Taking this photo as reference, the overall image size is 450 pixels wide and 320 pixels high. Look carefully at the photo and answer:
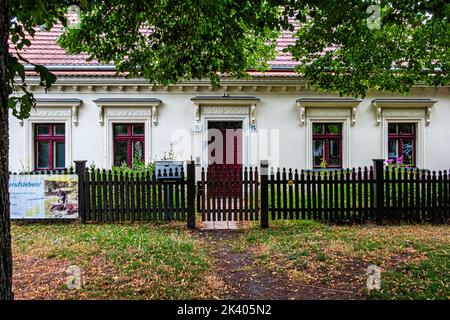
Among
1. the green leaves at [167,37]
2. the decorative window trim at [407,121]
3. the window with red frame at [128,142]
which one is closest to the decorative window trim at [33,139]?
the window with red frame at [128,142]

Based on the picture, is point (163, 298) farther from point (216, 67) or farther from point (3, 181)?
point (216, 67)

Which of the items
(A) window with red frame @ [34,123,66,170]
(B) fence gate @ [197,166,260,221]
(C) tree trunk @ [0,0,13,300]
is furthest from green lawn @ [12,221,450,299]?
(A) window with red frame @ [34,123,66,170]

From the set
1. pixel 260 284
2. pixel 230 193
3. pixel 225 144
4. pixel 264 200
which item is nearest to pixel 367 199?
pixel 264 200

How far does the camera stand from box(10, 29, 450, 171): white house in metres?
11.5

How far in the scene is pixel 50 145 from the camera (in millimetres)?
11867

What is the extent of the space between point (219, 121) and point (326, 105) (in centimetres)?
389

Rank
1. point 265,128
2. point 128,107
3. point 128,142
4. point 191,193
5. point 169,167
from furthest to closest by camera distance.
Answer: point 128,142, point 265,128, point 128,107, point 169,167, point 191,193

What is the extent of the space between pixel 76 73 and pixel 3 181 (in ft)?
33.7

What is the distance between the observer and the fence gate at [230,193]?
7.69 m

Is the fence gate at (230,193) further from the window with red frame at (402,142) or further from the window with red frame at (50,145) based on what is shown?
the window with red frame at (402,142)

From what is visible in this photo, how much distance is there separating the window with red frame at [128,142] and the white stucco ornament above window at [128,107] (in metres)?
0.53

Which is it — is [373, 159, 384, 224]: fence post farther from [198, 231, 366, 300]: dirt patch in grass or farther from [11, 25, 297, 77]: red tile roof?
[11, 25, 297, 77]: red tile roof

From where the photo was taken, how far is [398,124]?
40.6 ft

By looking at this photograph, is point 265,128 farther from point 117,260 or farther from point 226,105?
point 117,260
